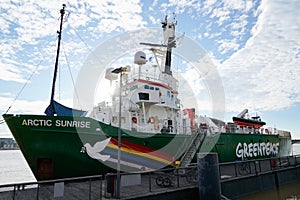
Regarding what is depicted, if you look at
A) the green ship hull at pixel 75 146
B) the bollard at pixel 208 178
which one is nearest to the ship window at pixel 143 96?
the green ship hull at pixel 75 146

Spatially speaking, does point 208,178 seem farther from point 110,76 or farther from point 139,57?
point 110,76

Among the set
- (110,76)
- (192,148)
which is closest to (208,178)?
(192,148)

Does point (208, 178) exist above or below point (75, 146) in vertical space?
below

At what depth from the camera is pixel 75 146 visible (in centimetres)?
1342

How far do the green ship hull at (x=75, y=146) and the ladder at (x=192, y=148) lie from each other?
60 cm

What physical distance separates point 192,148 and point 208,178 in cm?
823

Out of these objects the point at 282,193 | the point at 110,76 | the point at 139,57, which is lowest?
the point at 282,193

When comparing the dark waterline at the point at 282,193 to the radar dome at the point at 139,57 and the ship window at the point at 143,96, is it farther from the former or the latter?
the radar dome at the point at 139,57

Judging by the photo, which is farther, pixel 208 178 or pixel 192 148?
pixel 192 148

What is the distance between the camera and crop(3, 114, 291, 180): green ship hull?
41.5 ft

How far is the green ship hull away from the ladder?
60 cm

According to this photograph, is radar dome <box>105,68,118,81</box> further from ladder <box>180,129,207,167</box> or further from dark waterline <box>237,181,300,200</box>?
dark waterline <box>237,181,300,200</box>

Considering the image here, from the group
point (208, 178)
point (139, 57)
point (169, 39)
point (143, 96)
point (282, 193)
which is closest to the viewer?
point (208, 178)

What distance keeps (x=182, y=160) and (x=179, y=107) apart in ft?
20.2
